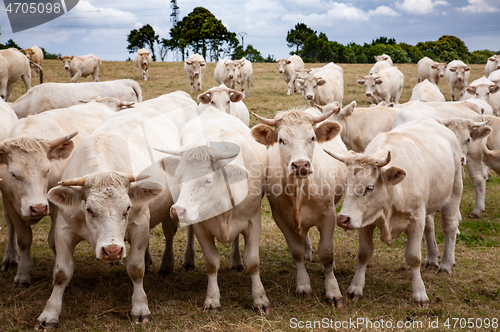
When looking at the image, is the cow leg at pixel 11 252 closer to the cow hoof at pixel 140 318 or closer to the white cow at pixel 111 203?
the white cow at pixel 111 203

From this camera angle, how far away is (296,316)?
4.94m

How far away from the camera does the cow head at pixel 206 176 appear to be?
4484 mm

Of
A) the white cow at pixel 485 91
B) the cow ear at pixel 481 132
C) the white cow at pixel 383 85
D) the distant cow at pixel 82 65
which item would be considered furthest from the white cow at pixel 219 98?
the distant cow at pixel 82 65

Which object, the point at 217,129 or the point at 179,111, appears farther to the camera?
the point at 179,111

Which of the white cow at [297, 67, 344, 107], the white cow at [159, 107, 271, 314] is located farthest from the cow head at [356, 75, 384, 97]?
the white cow at [159, 107, 271, 314]

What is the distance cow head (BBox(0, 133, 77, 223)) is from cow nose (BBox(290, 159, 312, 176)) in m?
2.69

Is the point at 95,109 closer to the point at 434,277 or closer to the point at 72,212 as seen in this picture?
the point at 72,212

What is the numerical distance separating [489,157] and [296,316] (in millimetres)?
5577

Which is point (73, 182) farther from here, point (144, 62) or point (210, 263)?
point (144, 62)

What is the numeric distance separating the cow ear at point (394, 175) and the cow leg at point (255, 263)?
157 cm

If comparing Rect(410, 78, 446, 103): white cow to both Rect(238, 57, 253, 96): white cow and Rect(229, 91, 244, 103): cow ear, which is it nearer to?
Rect(229, 91, 244, 103): cow ear

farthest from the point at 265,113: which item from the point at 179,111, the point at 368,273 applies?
the point at 368,273

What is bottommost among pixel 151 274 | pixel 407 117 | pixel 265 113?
pixel 151 274

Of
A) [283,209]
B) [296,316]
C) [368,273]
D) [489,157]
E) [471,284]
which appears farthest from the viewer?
[489,157]
